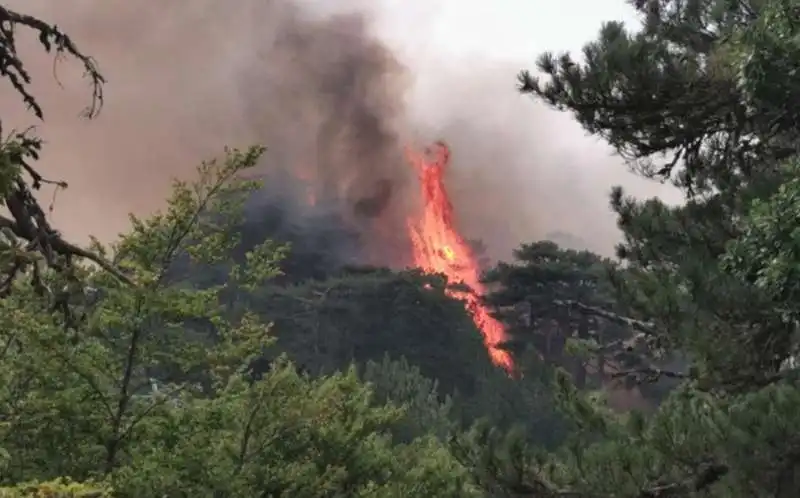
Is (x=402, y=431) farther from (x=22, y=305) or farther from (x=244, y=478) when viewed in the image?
(x=22, y=305)

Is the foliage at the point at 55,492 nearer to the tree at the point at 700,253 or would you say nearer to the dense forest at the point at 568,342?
the dense forest at the point at 568,342

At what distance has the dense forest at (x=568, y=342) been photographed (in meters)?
4.28

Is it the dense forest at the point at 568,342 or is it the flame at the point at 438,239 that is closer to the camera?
the dense forest at the point at 568,342

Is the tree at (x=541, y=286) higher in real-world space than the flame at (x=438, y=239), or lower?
lower

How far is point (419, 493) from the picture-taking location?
890cm

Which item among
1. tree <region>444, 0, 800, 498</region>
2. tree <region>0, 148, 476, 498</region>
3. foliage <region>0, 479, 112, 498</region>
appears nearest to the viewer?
foliage <region>0, 479, 112, 498</region>

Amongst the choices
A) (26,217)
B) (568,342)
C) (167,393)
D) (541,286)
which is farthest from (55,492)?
(541,286)

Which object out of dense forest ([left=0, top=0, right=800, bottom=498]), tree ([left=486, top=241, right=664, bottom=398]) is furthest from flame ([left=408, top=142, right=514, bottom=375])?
dense forest ([left=0, top=0, right=800, bottom=498])

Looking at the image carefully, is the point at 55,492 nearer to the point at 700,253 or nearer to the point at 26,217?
the point at 26,217

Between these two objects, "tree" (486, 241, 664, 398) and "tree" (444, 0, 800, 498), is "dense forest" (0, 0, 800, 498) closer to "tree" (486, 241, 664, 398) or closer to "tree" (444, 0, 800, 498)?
"tree" (444, 0, 800, 498)

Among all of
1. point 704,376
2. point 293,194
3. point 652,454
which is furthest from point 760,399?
point 293,194

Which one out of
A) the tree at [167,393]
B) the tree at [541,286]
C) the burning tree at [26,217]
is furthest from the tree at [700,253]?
the tree at [541,286]

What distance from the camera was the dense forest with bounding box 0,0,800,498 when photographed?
14.0 ft

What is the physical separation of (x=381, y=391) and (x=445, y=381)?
436 inches
